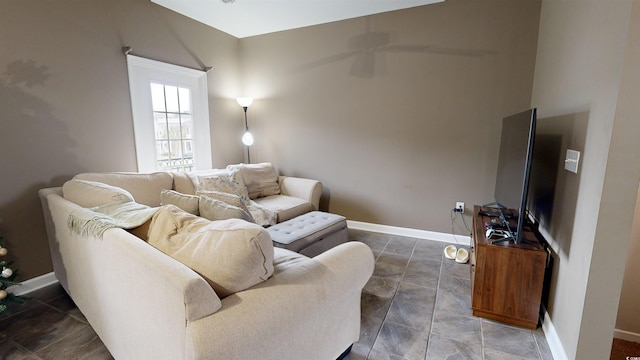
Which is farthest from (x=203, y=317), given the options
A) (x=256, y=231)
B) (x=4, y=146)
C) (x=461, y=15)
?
(x=461, y=15)

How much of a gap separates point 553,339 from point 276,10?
3753 millimetres

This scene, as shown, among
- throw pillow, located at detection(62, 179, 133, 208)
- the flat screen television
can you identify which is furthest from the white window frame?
the flat screen television

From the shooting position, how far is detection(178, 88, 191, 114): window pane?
3.59 meters

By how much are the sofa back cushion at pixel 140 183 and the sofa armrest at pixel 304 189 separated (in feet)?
4.59

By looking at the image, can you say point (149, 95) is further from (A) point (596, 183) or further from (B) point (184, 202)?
(A) point (596, 183)

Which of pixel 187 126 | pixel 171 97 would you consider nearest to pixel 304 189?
pixel 187 126

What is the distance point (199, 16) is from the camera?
137 inches

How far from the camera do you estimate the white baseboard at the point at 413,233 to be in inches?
132

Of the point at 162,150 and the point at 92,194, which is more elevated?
the point at 162,150

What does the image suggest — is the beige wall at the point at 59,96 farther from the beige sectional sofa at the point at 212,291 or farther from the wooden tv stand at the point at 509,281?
the wooden tv stand at the point at 509,281

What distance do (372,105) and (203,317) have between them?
3118 millimetres

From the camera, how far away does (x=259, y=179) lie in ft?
12.1

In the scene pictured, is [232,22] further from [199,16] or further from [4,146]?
[4,146]

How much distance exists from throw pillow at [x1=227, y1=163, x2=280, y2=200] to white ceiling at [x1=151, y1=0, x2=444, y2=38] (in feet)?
5.79
